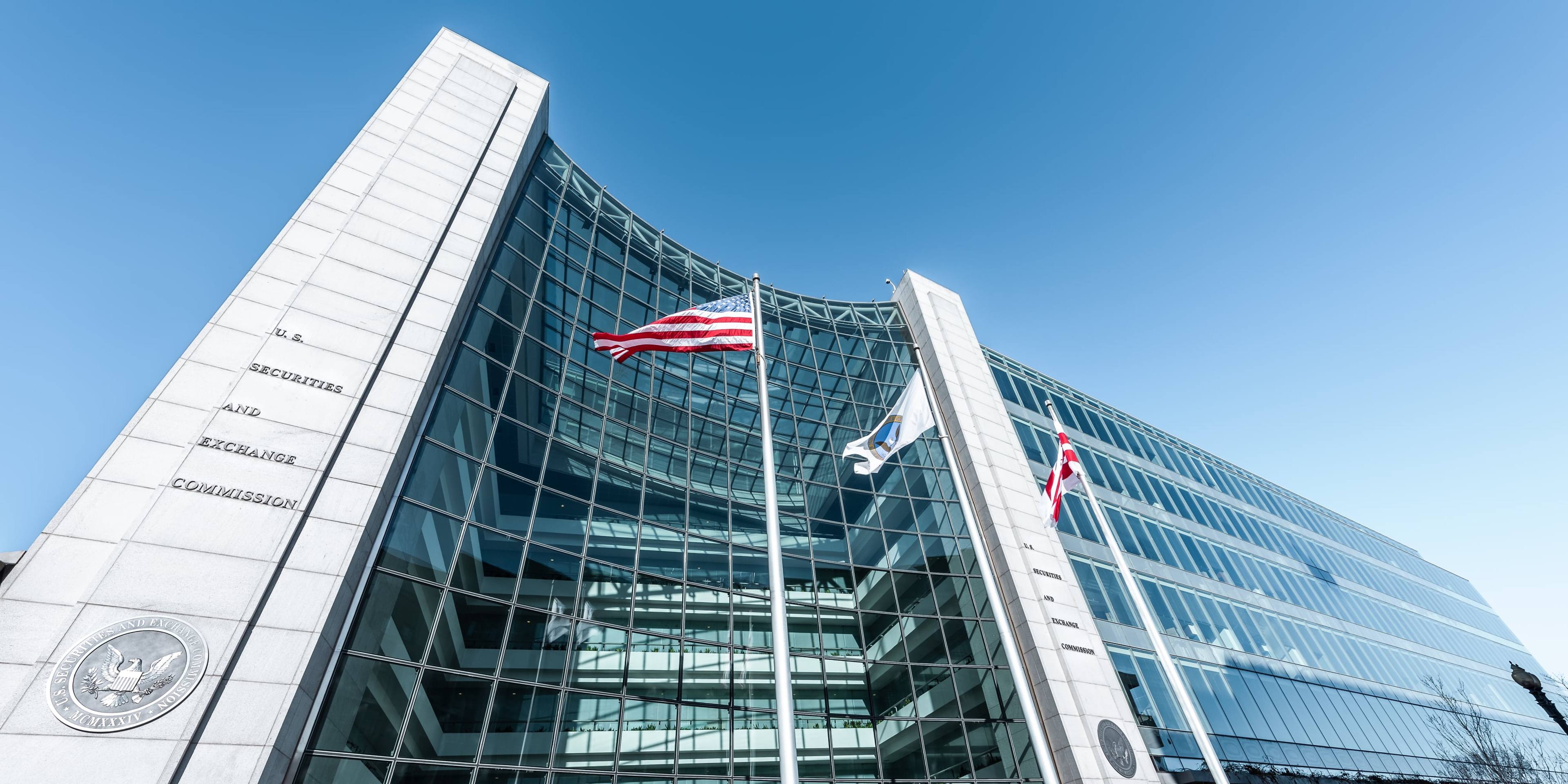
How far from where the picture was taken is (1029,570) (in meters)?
24.4

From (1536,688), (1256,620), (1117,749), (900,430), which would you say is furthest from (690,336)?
(1256,620)

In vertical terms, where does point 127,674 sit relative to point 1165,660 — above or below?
below

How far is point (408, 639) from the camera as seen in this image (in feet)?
46.0

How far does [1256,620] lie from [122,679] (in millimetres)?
42766

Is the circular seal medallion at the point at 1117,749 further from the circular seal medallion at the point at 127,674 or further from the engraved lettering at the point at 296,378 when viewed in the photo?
the engraved lettering at the point at 296,378

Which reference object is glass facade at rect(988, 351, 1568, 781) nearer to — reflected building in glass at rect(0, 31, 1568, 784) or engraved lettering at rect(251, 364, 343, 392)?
reflected building in glass at rect(0, 31, 1568, 784)

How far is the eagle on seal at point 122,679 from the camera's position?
987 centimetres

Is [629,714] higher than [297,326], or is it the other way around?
[297,326]

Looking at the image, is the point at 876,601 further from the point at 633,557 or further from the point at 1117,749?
the point at 633,557

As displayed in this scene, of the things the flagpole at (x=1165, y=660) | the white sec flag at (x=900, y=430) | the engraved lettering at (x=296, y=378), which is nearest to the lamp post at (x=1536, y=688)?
the flagpole at (x=1165, y=660)

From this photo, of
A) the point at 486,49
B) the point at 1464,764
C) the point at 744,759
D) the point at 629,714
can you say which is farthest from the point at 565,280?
the point at 1464,764

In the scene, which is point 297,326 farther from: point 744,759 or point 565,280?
point 744,759

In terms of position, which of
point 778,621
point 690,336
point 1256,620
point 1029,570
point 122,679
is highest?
point 1256,620

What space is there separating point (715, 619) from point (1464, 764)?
4302cm
